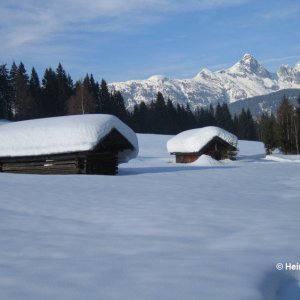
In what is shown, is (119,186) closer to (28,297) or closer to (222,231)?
(222,231)

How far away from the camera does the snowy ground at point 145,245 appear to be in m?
→ 4.63

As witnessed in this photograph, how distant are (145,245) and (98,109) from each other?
71.2m

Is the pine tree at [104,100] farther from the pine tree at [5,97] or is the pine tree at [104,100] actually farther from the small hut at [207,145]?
the small hut at [207,145]

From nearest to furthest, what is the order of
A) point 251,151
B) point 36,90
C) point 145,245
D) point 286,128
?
point 145,245 → point 286,128 → point 251,151 → point 36,90

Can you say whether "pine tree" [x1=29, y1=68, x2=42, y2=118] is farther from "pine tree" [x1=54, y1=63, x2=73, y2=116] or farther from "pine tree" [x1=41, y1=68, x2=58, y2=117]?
"pine tree" [x1=54, y1=63, x2=73, y2=116]

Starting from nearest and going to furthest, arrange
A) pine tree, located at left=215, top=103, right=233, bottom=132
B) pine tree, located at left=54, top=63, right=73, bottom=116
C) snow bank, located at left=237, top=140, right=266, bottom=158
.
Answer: snow bank, located at left=237, top=140, right=266, bottom=158, pine tree, located at left=54, top=63, right=73, bottom=116, pine tree, located at left=215, top=103, right=233, bottom=132

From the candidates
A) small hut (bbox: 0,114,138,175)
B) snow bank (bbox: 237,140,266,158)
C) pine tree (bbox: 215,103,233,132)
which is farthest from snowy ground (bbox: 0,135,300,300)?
pine tree (bbox: 215,103,233,132)

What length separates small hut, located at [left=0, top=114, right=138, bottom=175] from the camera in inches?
752

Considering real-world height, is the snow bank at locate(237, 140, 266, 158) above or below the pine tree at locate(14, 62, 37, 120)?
below

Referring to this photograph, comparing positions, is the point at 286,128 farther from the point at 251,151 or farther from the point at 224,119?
the point at 224,119

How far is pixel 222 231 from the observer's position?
7.84m

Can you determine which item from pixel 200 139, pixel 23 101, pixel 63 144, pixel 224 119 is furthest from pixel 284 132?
pixel 224 119

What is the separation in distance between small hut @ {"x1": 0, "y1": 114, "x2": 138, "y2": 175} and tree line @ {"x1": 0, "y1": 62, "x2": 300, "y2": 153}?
30956 millimetres

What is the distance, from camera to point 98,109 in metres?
76.7
